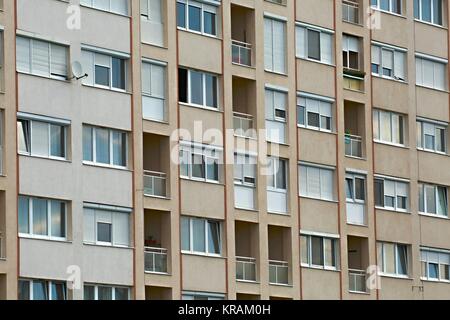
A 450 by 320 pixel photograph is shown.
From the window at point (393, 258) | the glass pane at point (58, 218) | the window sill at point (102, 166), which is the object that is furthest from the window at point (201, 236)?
the window at point (393, 258)

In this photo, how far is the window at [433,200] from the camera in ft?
225

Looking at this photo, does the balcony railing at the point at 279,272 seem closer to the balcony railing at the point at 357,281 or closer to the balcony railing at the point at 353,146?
the balcony railing at the point at 357,281

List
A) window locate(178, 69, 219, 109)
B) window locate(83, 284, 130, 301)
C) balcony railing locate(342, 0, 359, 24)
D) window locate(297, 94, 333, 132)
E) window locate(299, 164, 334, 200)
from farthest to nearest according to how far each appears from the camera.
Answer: balcony railing locate(342, 0, 359, 24), window locate(297, 94, 333, 132), window locate(299, 164, 334, 200), window locate(178, 69, 219, 109), window locate(83, 284, 130, 301)

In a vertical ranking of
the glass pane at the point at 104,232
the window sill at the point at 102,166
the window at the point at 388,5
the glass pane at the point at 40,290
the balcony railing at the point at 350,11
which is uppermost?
the window at the point at 388,5

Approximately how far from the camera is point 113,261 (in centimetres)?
5494

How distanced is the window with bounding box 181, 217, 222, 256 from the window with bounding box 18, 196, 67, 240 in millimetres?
5577

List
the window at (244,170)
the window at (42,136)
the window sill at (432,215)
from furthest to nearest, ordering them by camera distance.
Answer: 1. the window sill at (432,215)
2. the window at (244,170)
3. the window at (42,136)

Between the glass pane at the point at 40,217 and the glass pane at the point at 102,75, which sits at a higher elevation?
the glass pane at the point at 102,75

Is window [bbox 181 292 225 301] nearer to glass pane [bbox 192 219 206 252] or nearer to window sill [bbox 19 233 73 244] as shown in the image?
A: glass pane [bbox 192 219 206 252]

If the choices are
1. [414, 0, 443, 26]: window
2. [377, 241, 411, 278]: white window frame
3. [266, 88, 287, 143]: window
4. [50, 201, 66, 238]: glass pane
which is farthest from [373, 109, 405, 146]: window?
[50, 201, 66, 238]: glass pane

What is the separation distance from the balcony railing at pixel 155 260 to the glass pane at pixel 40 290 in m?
4.82

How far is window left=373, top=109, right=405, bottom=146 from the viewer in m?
66.7

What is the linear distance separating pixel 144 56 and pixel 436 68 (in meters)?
17.9
